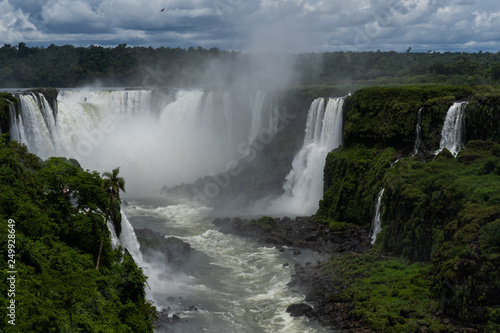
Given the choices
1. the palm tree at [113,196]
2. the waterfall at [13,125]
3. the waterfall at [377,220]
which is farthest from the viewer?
the waterfall at [13,125]

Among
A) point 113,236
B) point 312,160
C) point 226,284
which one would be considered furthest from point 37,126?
point 226,284

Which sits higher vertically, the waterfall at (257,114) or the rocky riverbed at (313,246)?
the waterfall at (257,114)

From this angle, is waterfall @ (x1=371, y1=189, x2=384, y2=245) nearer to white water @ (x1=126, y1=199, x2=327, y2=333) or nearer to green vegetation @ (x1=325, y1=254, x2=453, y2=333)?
green vegetation @ (x1=325, y1=254, x2=453, y2=333)

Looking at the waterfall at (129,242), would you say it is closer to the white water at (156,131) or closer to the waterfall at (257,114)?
the white water at (156,131)

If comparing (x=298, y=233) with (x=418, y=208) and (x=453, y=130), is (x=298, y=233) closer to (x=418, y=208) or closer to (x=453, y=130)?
(x=418, y=208)

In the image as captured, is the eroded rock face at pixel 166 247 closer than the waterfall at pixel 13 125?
Yes

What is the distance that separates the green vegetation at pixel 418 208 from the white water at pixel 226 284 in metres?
3.65

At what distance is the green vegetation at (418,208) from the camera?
2655cm

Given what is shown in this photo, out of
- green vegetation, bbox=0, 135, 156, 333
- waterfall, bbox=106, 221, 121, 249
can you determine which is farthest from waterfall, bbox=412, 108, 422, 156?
green vegetation, bbox=0, 135, 156, 333

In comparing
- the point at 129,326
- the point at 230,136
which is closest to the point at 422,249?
the point at 129,326

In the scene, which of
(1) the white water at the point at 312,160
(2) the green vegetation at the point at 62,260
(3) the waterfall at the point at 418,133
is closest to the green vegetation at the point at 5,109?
(2) the green vegetation at the point at 62,260

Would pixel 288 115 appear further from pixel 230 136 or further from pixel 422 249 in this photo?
pixel 422 249

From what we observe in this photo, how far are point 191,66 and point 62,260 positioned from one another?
240 ft

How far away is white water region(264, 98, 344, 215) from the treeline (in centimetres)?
1968
